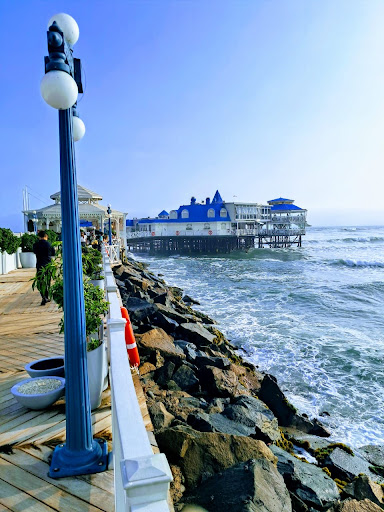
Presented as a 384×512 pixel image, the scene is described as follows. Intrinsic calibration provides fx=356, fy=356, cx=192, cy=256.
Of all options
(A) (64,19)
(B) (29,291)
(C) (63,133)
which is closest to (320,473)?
(C) (63,133)

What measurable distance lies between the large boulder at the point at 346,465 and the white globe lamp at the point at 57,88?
585 centimetres

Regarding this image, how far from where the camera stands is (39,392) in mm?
3598

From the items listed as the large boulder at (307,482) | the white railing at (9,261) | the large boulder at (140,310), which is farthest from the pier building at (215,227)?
the large boulder at (307,482)

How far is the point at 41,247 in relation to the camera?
27.1 feet

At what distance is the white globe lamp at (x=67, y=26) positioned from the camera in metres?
2.71

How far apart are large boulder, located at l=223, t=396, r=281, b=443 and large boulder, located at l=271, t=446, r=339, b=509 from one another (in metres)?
0.46

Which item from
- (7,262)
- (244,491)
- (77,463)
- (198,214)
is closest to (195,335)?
(244,491)

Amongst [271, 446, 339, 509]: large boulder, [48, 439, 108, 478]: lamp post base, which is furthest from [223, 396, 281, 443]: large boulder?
[48, 439, 108, 478]: lamp post base

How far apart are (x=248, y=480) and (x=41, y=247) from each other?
6.92 meters

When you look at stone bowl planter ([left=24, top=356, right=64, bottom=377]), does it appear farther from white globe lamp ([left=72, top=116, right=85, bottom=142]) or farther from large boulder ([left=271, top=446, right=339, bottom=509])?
large boulder ([left=271, top=446, right=339, bottom=509])

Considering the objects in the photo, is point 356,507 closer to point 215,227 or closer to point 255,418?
point 255,418

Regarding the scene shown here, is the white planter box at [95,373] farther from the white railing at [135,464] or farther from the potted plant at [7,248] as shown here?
the potted plant at [7,248]

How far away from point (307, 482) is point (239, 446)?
1198mm

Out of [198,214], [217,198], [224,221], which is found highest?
[217,198]
